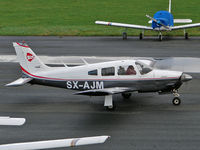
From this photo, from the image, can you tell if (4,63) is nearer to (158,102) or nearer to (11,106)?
(11,106)

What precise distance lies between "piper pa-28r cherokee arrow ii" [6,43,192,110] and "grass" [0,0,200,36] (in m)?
20.0

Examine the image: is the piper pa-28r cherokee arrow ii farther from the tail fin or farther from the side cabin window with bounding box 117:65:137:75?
the tail fin

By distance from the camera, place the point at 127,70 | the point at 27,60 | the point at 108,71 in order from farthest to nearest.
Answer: the point at 27,60 < the point at 108,71 < the point at 127,70

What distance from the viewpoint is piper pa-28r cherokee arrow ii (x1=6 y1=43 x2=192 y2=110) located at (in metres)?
15.1

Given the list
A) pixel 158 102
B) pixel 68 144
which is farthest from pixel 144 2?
pixel 68 144

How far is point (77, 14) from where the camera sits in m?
48.4

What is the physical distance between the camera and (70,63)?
24.5m

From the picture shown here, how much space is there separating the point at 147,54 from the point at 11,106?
42.2ft

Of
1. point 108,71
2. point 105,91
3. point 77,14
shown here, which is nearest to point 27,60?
point 108,71

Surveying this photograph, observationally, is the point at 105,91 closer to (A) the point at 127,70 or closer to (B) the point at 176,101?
(A) the point at 127,70

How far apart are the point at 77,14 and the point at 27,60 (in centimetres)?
3275

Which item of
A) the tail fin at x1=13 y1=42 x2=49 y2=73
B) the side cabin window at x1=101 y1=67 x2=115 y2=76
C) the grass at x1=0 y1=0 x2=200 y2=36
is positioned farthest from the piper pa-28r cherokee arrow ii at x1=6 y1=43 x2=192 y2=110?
the grass at x1=0 y1=0 x2=200 y2=36

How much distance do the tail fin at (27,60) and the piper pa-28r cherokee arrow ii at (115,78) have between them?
321mm

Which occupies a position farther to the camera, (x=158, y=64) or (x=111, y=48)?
(x=111, y=48)
